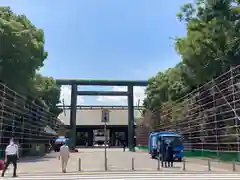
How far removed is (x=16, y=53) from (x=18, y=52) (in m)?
0.23

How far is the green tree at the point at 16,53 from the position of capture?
110 ft

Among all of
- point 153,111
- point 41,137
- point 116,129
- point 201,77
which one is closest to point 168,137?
point 201,77

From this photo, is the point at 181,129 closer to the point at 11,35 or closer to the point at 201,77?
the point at 201,77

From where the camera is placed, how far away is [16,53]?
33875 mm

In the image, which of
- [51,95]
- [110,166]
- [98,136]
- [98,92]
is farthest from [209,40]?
[98,136]

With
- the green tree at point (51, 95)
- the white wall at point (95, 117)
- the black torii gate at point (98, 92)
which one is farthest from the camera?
the white wall at point (95, 117)

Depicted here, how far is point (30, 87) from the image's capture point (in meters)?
38.4

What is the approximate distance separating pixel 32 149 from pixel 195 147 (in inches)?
690

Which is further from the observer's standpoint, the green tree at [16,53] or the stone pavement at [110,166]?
the green tree at [16,53]

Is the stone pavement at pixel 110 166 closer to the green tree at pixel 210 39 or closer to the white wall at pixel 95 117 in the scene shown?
the green tree at pixel 210 39

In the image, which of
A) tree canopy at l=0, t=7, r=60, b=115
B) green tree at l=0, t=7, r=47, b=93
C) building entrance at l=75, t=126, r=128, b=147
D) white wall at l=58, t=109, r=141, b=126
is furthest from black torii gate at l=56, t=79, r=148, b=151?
green tree at l=0, t=7, r=47, b=93

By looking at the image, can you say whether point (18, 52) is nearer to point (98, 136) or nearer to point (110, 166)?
point (110, 166)

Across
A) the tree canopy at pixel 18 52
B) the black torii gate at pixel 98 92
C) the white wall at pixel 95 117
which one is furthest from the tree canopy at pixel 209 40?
the white wall at pixel 95 117

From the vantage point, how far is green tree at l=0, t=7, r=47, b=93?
33.5m
